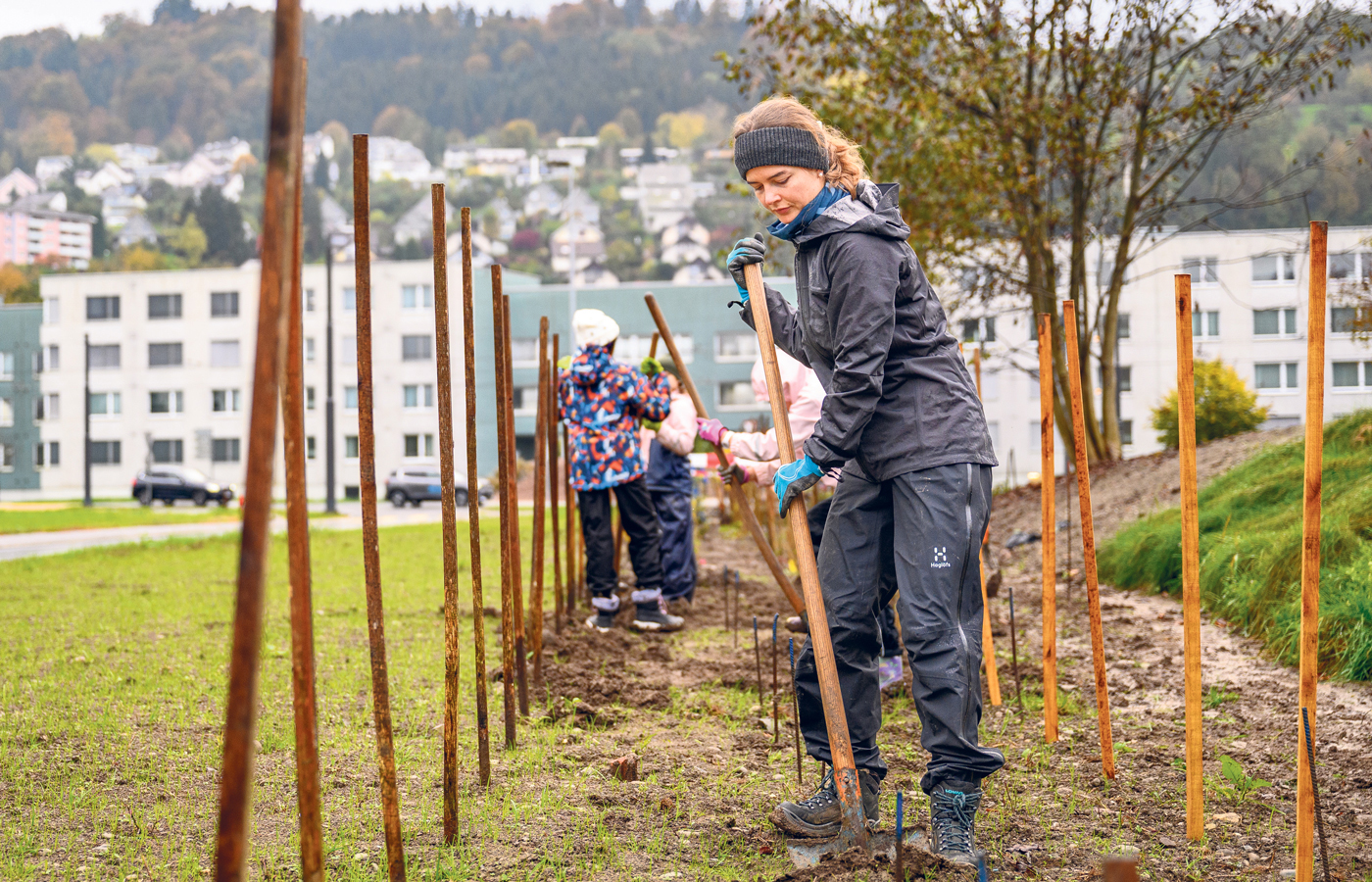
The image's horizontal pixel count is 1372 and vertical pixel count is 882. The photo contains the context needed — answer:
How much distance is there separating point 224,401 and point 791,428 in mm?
52790

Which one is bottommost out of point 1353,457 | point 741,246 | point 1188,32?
point 1353,457

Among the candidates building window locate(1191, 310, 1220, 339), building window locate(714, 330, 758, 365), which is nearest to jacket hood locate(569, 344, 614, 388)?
building window locate(714, 330, 758, 365)

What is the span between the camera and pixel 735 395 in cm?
4909

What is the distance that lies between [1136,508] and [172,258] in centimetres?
8971

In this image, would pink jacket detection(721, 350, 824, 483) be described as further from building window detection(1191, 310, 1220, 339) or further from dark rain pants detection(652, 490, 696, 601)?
building window detection(1191, 310, 1220, 339)

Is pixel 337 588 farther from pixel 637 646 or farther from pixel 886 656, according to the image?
pixel 886 656

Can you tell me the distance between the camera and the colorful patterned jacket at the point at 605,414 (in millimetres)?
6090

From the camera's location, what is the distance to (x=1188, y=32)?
13.0 metres

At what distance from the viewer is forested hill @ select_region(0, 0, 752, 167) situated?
6319 inches

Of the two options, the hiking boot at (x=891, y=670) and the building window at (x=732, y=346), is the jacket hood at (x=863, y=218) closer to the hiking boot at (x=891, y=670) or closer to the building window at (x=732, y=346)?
the hiking boot at (x=891, y=670)

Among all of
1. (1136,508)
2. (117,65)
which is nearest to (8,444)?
(1136,508)

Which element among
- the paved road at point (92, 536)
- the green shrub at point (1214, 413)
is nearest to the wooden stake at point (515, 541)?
the paved road at point (92, 536)

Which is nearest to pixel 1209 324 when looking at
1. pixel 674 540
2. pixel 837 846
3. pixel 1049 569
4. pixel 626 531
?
pixel 674 540

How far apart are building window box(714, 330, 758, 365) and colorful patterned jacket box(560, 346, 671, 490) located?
4172 centimetres
